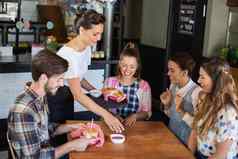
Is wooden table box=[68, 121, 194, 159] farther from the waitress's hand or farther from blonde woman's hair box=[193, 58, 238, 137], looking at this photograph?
blonde woman's hair box=[193, 58, 238, 137]

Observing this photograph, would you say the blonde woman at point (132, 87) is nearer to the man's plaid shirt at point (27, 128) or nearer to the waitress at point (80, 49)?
the waitress at point (80, 49)

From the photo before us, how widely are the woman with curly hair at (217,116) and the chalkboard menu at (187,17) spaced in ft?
9.26

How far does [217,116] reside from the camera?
1913mm

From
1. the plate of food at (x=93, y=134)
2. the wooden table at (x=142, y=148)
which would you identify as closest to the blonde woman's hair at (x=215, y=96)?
the wooden table at (x=142, y=148)

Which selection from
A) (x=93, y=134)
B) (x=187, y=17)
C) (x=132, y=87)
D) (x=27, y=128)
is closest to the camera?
(x=27, y=128)

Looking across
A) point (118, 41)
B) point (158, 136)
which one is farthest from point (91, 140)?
point (118, 41)

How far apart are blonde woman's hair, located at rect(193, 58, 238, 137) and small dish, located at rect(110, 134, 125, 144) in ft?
1.40

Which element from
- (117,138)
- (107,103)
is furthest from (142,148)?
(107,103)

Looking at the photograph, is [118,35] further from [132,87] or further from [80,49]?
[80,49]

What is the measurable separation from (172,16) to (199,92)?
3.06 m

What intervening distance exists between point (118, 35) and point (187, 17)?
175cm

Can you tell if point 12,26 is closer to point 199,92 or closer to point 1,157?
point 1,157

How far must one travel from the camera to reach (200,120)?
80.4 inches

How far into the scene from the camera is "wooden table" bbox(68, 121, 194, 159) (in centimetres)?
181
